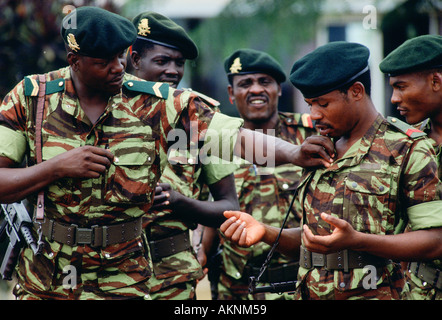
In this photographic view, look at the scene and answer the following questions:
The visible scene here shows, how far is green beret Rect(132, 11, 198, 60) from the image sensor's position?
4.34m

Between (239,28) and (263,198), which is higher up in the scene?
(239,28)

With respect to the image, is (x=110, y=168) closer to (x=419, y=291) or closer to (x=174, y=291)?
(x=174, y=291)

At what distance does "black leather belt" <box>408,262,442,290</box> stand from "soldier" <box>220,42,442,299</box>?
16.9 inches

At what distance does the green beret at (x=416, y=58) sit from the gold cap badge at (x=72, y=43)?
5.70 feet

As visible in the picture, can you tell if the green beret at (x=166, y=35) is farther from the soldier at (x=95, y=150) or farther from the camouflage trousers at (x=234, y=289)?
the camouflage trousers at (x=234, y=289)

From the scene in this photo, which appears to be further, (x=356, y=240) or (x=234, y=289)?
(x=234, y=289)

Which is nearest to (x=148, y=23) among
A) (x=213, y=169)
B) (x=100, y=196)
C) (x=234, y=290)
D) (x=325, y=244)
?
(x=213, y=169)

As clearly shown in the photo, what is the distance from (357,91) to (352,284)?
0.96 metres

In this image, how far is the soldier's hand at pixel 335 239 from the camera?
2.62 meters

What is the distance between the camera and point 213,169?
12.8 feet

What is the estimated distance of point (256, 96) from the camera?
4852mm

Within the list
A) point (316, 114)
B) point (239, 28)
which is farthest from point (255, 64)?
point (239, 28)

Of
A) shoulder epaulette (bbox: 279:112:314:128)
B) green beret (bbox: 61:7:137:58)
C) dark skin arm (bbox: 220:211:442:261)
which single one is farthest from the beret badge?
shoulder epaulette (bbox: 279:112:314:128)
